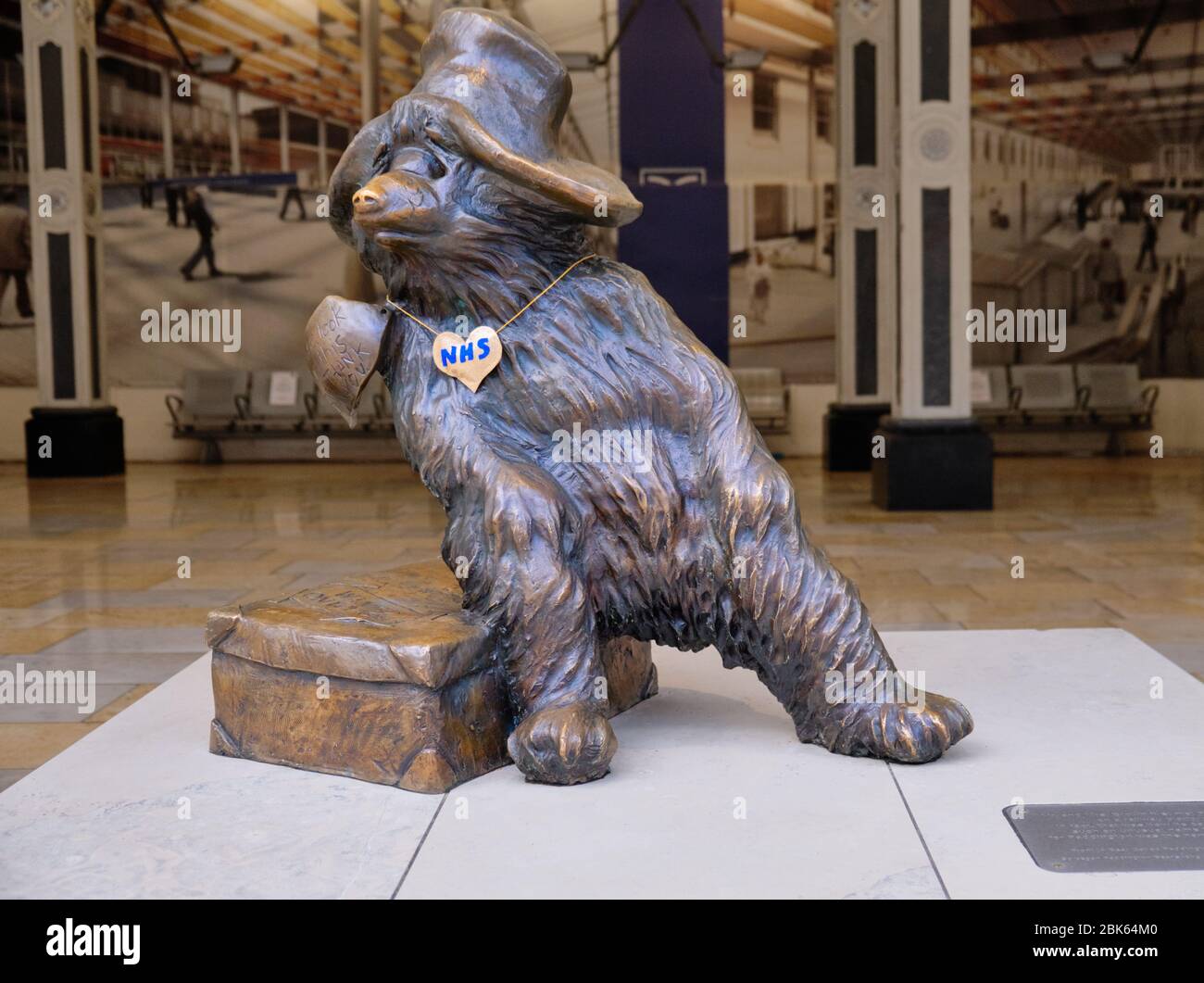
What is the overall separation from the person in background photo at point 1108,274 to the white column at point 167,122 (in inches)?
374

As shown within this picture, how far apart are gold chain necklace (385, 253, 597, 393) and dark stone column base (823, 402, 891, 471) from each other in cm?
928

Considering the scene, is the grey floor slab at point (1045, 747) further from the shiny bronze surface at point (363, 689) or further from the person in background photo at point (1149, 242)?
the person in background photo at point (1149, 242)

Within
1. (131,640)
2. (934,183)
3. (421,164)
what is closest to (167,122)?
(934,183)

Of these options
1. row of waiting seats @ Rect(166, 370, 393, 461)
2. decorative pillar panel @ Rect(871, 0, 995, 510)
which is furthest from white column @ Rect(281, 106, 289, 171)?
decorative pillar panel @ Rect(871, 0, 995, 510)

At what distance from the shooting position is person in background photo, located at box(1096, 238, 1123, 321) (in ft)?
44.8

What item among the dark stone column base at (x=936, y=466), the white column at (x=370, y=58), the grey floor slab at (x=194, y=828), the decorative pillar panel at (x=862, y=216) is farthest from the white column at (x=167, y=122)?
the grey floor slab at (x=194, y=828)

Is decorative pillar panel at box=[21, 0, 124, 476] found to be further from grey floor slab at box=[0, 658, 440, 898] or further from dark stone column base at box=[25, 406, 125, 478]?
grey floor slab at box=[0, 658, 440, 898]

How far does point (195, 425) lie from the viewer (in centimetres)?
1359

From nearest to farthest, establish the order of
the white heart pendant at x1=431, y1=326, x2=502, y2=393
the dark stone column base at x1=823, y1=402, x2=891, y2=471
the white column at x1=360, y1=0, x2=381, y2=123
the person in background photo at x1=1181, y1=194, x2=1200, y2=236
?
the white heart pendant at x1=431, y1=326, x2=502, y2=393
the dark stone column base at x1=823, y1=402, x2=891, y2=471
the white column at x1=360, y1=0, x2=381, y2=123
the person in background photo at x1=1181, y1=194, x2=1200, y2=236

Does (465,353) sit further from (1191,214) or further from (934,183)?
(1191,214)

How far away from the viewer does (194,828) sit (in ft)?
7.15

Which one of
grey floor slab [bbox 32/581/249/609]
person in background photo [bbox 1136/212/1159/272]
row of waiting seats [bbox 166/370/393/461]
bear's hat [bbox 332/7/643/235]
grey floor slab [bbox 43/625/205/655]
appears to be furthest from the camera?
row of waiting seats [bbox 166/370/393/461]
